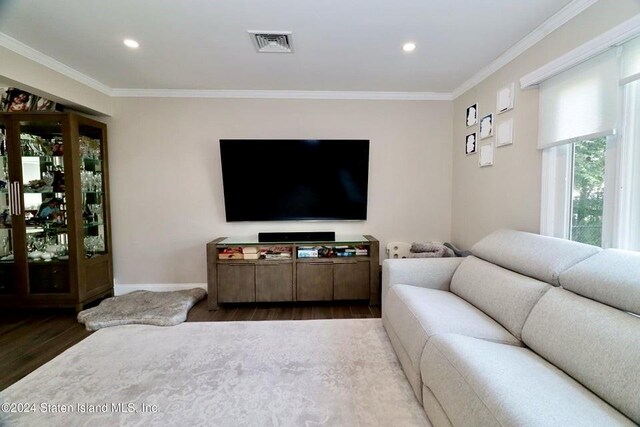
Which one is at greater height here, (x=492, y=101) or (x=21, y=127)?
→ (x=492, y=101)

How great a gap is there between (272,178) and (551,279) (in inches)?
100

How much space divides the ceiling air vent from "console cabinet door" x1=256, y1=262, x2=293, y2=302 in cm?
200

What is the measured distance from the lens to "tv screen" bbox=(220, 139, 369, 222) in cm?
312

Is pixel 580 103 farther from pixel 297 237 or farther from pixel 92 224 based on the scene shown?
pixel 92 224

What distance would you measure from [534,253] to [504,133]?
3.92 feet

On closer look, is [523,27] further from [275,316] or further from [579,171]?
[275,316]

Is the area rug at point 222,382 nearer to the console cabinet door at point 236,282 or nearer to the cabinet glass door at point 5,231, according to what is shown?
the console cabinet door at point 236,282

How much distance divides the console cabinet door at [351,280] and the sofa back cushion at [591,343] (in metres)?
1.64

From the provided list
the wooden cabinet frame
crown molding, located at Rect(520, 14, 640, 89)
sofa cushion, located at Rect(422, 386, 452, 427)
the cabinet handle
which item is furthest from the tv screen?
sofa cushion, located at Rect(422, 386, 452, 427)

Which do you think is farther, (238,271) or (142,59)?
(238,271)

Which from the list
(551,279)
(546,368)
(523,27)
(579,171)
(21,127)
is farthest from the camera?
(21,127)

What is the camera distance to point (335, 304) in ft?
10.0

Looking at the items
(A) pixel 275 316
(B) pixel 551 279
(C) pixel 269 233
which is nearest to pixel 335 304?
(A) pixel 275 316

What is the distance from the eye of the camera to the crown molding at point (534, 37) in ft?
5.64
